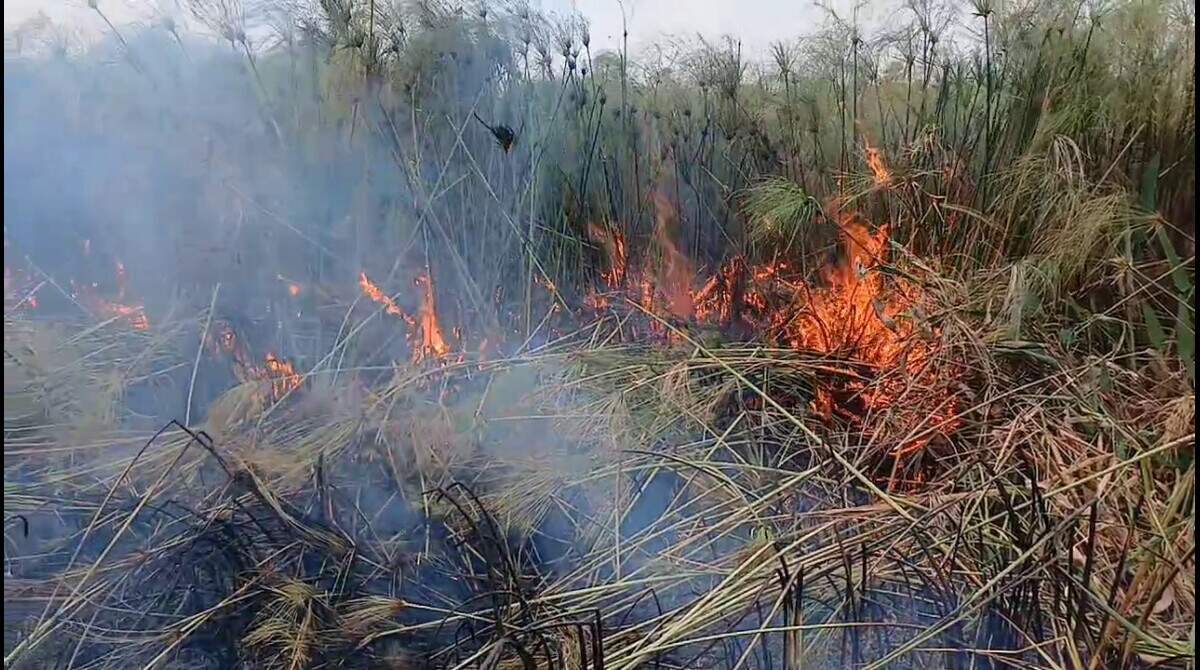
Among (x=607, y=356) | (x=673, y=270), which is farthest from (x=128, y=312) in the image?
(x=673, y=270)

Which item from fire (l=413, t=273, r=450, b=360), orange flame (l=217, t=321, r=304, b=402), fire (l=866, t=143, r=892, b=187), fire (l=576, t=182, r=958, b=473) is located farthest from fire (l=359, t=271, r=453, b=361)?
fire (l=866, t=143, r=892, b=187)

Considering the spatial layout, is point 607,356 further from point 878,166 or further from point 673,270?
point 878,166

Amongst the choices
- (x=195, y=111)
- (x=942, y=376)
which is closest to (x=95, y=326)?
(x=195, y=111)

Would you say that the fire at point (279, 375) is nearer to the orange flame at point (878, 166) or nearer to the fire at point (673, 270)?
the fire at point (673, 270)

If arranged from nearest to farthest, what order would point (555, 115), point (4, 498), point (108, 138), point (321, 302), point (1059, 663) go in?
1. point (1059, 663)
2. point (4, 498)
3. point (108, 138)
4. point (321, 302)
5. point (555, 115)

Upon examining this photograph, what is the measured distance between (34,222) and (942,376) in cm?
163

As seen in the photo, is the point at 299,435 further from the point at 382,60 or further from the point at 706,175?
the point at 706,175

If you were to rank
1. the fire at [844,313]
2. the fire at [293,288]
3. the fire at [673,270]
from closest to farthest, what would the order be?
1. the fire at [844,313]
2. the fire at [293,288]
3. the fire at [673,270]

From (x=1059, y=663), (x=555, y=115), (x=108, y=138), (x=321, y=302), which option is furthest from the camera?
(x=555, y=115)

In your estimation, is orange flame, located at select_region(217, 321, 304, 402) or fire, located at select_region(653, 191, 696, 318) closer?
orange flame, located at select_region(217, 321, 304, 402)

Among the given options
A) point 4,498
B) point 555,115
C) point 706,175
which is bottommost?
point 4,498

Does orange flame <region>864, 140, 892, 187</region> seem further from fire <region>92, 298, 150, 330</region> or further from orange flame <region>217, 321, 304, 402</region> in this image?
fire <region>92, 298, 150, 330</region>

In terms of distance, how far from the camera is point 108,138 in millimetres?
1485

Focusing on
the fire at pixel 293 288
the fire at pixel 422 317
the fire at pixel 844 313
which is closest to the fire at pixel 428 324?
the fire at pixel 422 317
